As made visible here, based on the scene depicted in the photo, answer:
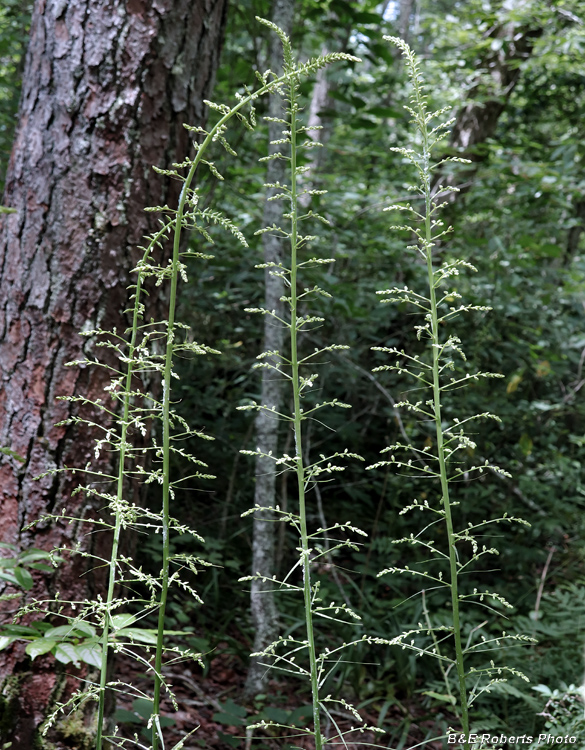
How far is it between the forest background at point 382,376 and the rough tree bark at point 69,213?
5.65 feet

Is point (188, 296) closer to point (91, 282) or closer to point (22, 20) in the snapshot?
point (22, 20)

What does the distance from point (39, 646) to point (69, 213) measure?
1.31 metres

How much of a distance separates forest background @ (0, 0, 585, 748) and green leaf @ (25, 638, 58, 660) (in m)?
2.29

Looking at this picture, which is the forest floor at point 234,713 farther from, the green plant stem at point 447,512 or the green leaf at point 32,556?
the green plant stem at point 447,512

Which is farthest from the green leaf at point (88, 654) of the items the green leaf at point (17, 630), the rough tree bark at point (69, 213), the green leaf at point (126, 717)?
the green leaf at point (126, 717)

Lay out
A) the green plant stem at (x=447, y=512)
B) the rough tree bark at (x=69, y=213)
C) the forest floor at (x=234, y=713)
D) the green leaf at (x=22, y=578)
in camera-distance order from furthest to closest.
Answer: the forest floor at (x=234, y=713)
the rough tree bark at (x=69, y=213)
the green leaf at (x=22, y=578)
the green plant stem at (x=447, y=512)

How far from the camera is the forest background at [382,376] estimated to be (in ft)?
12.6

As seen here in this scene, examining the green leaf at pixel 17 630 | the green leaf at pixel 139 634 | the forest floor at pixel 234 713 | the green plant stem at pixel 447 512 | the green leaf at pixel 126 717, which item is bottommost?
the forest floor at pixel 234 713

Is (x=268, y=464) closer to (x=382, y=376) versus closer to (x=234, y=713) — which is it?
(x=234, y=713)

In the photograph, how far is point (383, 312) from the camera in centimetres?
444

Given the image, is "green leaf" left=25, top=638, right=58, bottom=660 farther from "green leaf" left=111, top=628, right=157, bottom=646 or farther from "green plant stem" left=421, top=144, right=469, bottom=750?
"green plant stem" left=421, top=144, right=469, bottom=750

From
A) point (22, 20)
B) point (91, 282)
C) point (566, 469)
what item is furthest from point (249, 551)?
point (22, 20)

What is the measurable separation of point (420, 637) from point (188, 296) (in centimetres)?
276

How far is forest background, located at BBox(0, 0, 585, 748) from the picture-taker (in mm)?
3836
